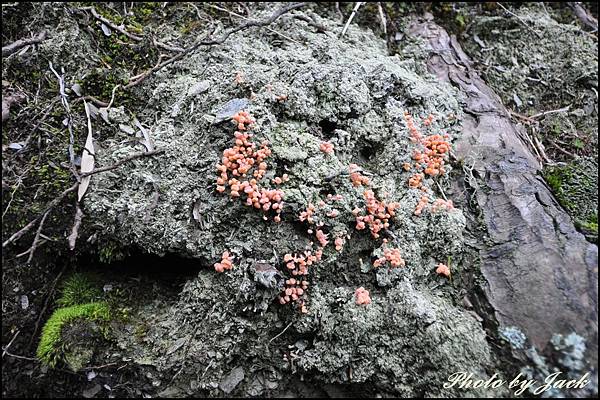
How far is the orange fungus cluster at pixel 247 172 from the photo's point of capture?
2.58 m

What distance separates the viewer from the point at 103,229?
2631 mm

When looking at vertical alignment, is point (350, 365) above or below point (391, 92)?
below

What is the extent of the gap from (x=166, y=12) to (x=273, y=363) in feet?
8.51

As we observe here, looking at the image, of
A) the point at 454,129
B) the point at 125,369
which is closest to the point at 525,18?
the point at 454,129

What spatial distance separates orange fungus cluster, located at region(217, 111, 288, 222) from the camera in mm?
2578

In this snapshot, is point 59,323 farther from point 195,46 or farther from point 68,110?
point 195,46

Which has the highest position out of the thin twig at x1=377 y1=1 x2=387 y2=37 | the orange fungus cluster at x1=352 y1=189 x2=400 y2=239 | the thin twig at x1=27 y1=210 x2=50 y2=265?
the thin twig at x1=377 y1=1 x2=387 y2=37

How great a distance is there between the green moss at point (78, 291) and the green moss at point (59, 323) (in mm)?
53

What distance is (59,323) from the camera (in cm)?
246

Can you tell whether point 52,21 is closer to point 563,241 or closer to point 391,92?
point 391,92

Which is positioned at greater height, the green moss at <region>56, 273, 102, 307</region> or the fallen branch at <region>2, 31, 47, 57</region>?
the fallen branch at <region>2, 31, 47, 57</region>

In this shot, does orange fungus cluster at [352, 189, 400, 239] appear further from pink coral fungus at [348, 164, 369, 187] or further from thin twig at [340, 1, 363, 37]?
thin twig at [340, 1, 363, 37]

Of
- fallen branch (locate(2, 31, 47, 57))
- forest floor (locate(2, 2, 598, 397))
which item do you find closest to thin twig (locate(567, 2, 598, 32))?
forest floor (locate(2, 2, 598, 397))

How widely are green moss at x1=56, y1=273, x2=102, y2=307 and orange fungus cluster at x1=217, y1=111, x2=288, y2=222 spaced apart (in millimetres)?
895
